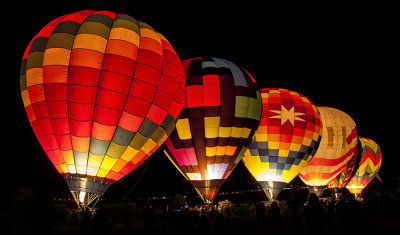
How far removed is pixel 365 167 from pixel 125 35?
850 inches

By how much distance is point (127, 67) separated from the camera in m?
8.13

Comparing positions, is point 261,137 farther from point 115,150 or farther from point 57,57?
point 57,57

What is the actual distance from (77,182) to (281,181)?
351 inches

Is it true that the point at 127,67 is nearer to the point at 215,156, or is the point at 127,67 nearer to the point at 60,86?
the point at 60,86

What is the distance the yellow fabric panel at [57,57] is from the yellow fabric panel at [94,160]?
2232 mm

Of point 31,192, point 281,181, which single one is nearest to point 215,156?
point 281,181

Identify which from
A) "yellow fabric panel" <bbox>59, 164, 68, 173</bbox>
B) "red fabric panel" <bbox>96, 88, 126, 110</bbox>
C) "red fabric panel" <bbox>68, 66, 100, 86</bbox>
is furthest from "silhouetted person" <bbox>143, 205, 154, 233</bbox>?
"red fabric panel" <bbox>68, 66, 100, 86</bbox>

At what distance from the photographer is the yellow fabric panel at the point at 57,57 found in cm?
791

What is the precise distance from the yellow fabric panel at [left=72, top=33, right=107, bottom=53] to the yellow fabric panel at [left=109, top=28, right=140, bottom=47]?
29cm

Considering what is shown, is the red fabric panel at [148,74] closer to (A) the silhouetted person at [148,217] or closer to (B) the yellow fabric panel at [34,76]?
(B) the yellow fabric panel at [34,76]

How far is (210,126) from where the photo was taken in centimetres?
1137

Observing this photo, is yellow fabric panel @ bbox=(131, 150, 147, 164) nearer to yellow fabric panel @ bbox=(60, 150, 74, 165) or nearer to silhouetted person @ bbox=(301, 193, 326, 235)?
yellow fabric panel @ bbox=(60, 150, 74, 165)

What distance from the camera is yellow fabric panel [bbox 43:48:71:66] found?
7.91 meters

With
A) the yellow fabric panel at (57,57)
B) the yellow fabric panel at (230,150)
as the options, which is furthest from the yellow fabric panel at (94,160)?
the yellow fabric panel at (230,150)
